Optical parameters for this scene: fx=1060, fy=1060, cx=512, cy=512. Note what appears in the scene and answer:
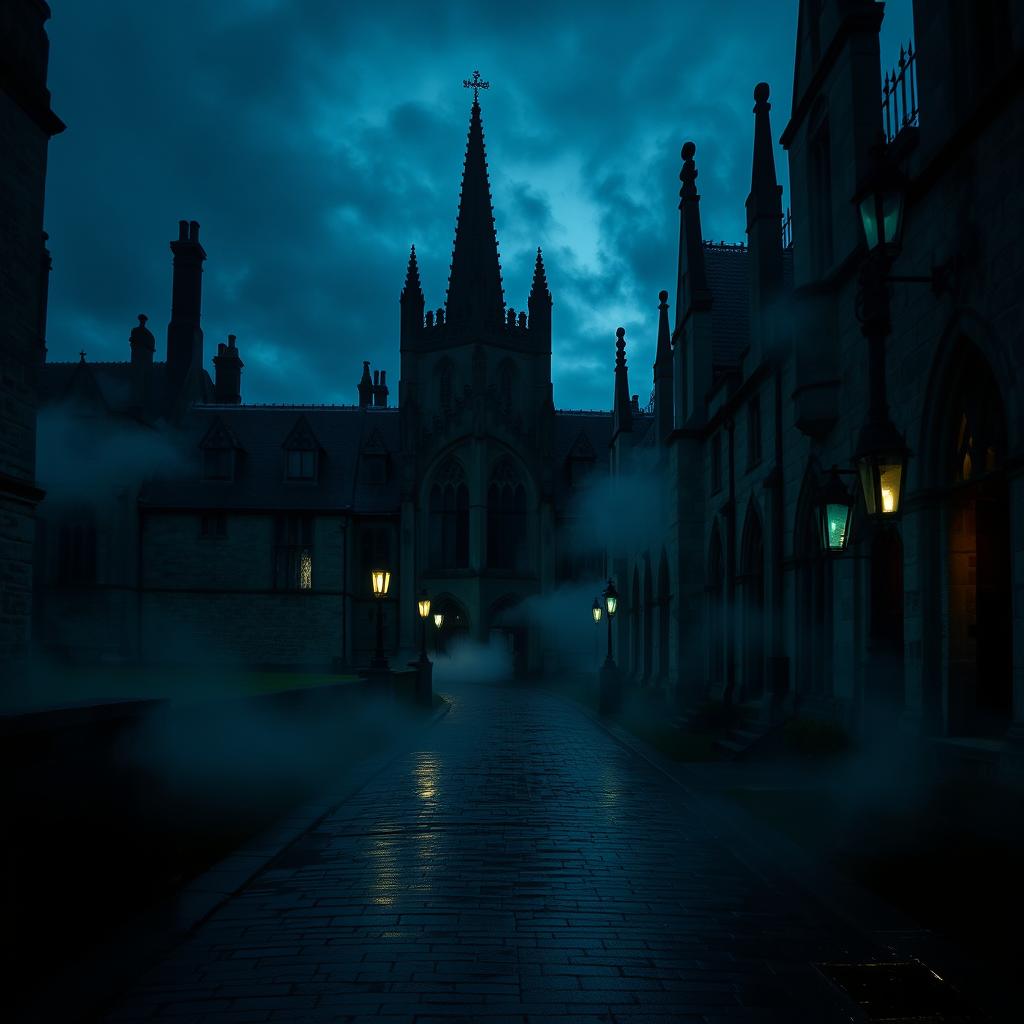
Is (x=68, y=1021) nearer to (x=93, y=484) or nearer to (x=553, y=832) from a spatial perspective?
(x=553, y=832)

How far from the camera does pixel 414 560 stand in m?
47.8

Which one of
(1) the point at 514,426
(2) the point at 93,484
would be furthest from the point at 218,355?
(1) the point at 514,426

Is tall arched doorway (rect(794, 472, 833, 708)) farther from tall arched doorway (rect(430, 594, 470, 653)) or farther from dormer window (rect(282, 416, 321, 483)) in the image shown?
dormer window (rect(282, 416, 321, 483))

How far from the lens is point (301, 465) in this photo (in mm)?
48969

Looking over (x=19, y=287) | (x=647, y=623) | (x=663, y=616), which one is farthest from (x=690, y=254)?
(x=19, y=287)

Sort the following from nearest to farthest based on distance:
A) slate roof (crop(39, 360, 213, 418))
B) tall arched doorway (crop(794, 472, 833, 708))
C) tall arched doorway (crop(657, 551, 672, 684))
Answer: tall arched doorway (crop(794, 472, 833, 708)) → tall arched doorway (crop(657, 551, 672, 684)) → slate roof (crop(39, 360, 213, 418))

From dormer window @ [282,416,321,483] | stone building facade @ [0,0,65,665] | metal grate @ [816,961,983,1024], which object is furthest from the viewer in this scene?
dormer window @ [282,416,321,483]

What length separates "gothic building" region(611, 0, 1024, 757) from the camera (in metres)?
9.27

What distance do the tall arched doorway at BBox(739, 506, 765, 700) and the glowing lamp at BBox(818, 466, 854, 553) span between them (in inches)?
366

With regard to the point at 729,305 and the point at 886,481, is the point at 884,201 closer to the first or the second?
the point at 886,481

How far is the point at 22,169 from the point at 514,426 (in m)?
32.2

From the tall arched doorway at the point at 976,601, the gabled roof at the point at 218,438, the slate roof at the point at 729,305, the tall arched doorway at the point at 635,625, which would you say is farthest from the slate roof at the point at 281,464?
the tall arched doorway at the point at 976,601

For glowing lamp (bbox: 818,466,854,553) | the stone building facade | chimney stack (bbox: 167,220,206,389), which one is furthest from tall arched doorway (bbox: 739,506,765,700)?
chimney stack (bbox: 167,220,206,389)

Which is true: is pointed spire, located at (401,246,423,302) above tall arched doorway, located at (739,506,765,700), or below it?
above
